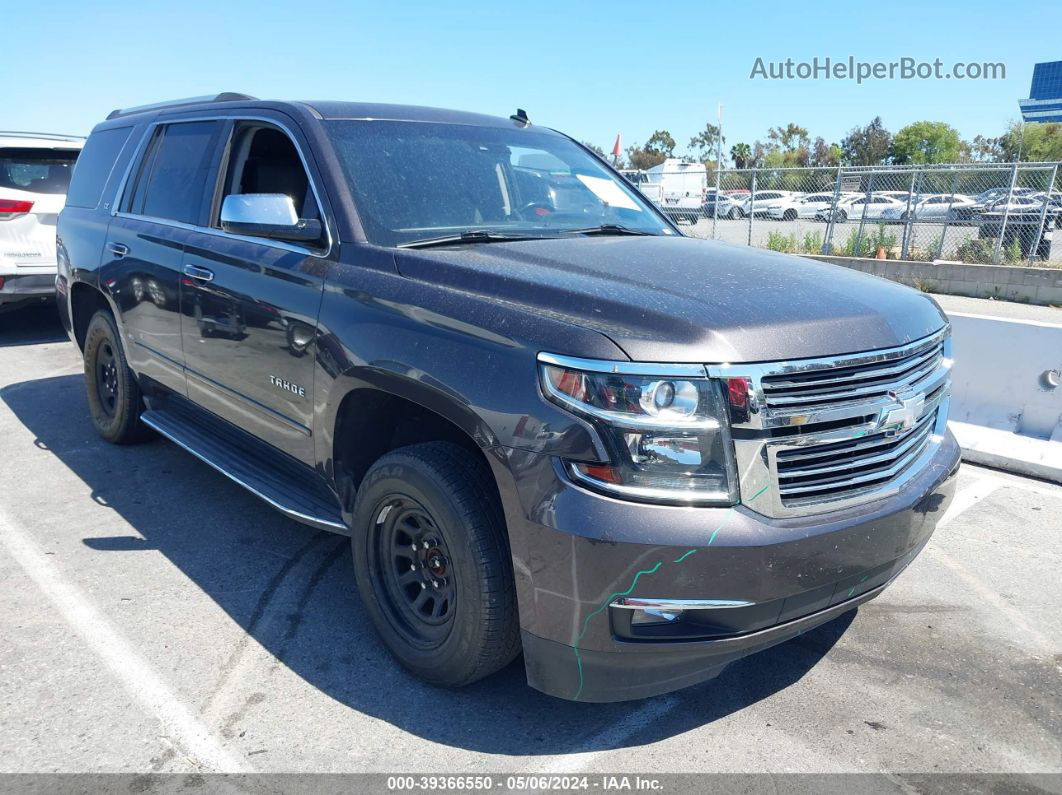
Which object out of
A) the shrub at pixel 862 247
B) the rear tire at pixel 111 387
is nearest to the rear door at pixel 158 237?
the rear tire at pixel 111 387

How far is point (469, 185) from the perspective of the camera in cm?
369

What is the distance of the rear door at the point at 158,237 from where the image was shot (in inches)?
170

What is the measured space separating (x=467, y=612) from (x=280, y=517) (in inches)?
87.6

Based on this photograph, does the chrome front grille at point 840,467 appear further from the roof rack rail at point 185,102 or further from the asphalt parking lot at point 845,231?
the asphalt parking lot at point 845,231

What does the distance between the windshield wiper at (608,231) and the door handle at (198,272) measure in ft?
5.48

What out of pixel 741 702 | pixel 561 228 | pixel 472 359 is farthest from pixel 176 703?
pixel 561 228

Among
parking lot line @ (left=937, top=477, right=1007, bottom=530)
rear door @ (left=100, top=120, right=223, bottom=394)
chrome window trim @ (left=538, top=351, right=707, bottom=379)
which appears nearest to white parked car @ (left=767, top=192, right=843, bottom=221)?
parking lot line @ (left=937, top=477, right=1007, bottom=530)

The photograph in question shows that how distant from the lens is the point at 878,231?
17188 mm

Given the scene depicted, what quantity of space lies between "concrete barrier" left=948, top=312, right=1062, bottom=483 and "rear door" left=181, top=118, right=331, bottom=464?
14.7 ft

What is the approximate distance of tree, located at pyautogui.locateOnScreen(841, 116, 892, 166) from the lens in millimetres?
63375

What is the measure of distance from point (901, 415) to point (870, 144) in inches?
2711

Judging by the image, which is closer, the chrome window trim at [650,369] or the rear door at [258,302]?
the chrome window trim at [650,369]

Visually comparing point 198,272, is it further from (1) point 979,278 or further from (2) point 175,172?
(1) point 979,278

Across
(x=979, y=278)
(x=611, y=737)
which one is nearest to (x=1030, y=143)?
(x=979, y=278)
